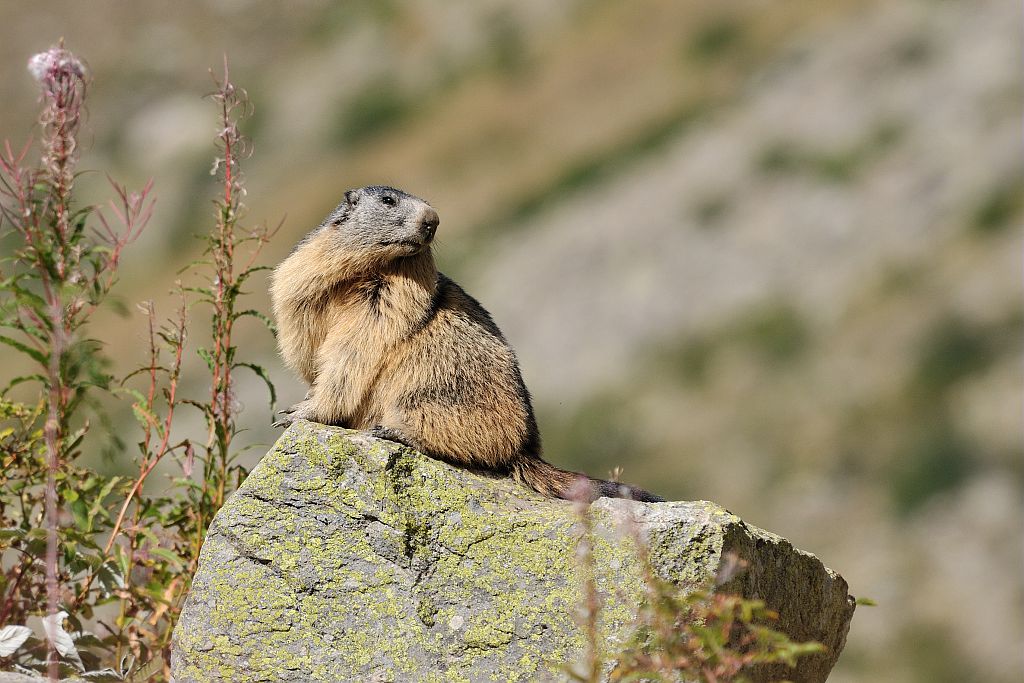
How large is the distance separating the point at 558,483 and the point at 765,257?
28327mm

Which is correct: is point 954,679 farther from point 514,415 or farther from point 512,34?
point 512,34

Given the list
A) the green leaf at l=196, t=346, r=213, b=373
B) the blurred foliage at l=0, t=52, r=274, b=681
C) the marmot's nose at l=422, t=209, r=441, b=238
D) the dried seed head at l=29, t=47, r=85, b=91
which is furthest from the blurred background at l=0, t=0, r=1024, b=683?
the dried seed head at l=29, t=47, r=85, b=91

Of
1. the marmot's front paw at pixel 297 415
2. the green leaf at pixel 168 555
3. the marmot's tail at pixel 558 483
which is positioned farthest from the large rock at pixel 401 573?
the marmot's front paw at pixel 297 415

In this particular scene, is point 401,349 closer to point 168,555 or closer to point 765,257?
point 168,555

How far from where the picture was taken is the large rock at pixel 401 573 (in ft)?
21.5

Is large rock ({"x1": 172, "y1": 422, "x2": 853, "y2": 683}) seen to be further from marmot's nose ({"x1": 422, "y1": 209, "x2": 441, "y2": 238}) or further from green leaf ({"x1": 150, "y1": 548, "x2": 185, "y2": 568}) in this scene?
marmot's nose ({"x1": 422, "y1": 209, "x2": 441, "y2": 238})

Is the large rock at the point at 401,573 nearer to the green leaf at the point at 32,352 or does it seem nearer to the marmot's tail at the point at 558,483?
the marmot's tail at the point at 558,483

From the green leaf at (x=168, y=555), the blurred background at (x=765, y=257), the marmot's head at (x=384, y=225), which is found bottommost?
the green leaf at (x=168, y=555)

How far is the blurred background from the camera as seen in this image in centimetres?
2858

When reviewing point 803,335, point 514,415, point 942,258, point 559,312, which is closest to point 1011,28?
point 942,258

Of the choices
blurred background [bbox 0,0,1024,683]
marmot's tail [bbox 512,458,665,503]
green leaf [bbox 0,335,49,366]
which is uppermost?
blurred background [bbox 0,0,1024,683]

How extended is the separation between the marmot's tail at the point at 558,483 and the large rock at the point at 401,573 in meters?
0.68

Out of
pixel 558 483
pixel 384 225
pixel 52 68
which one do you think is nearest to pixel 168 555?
pixel 558 483

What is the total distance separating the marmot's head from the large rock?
5.66 ft
